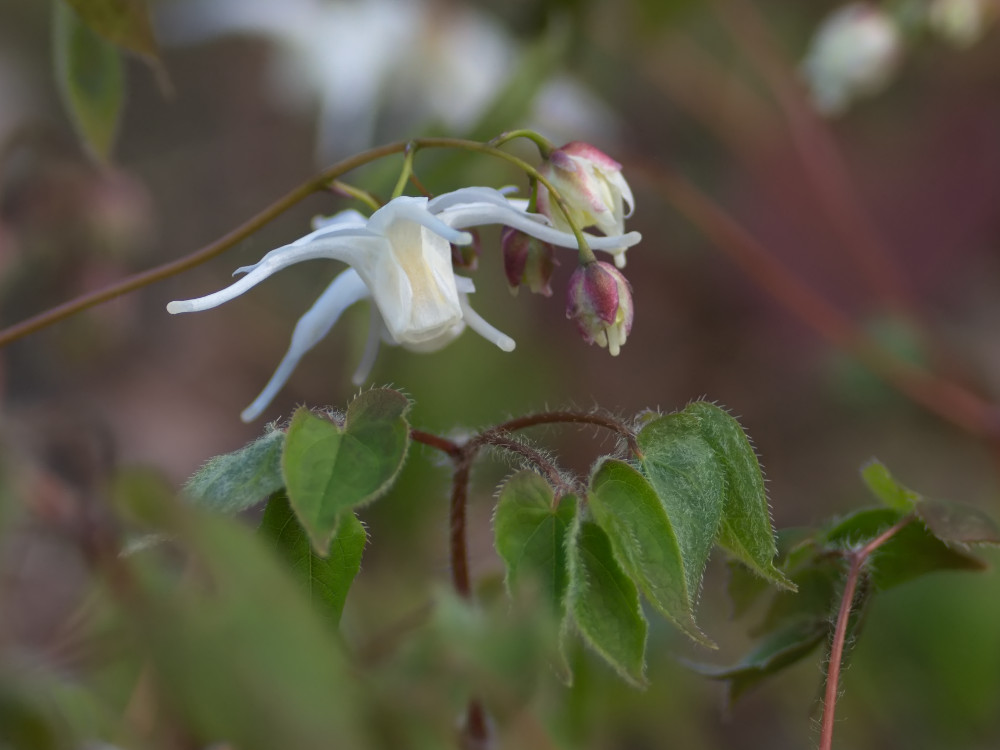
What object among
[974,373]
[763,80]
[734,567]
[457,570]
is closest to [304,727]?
[457,570]

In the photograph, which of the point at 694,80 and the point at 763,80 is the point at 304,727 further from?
the point at 763,80

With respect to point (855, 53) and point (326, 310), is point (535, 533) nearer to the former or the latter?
point (326, 310)

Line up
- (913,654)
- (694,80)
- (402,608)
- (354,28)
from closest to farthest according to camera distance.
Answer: (913,654) → (402,608) → (354,28) → (694,80)

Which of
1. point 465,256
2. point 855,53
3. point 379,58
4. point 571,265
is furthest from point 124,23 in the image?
point 571,265

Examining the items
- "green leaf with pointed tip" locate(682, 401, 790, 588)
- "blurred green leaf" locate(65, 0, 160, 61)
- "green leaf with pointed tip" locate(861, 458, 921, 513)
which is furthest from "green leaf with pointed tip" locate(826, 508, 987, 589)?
"blurred green leaf" locate(65, 0, 160, 61)

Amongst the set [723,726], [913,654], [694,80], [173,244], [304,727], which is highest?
[304,727]

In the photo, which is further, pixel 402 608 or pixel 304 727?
pixel 402 608
